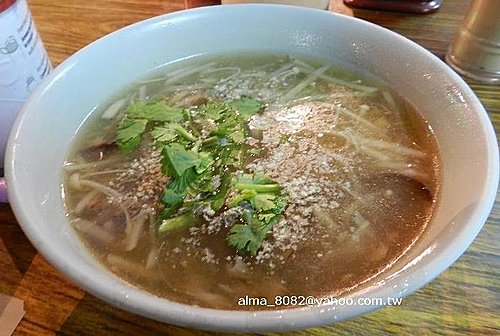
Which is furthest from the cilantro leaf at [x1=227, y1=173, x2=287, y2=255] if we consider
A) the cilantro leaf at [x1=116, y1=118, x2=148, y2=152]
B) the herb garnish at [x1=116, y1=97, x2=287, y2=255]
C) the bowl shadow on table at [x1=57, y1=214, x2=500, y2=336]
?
the cilantro leaf at [x1=116, y1=118, x2=148, y2=152]

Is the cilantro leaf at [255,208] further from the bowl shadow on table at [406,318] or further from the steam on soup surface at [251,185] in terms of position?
the bowl shadow on table at [406,318]

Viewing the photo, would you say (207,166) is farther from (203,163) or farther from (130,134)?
(130,134)

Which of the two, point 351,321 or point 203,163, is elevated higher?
point 203,163

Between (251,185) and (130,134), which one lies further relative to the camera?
(130,134)

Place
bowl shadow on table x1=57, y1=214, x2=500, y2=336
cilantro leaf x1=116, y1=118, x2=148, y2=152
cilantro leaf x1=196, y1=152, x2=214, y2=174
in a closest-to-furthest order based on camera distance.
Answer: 1. bowl shadow on table x1=57, y1=214, x2=500, y2=336
2. cilantro leaf x1=196, y1=152, x2=214, y2=174
3. cilantro leaf x1=116, y1=118, x2=148, y2=152

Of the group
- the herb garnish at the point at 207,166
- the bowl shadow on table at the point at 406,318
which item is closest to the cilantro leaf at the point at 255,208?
the herb garnish at the point at 207,166

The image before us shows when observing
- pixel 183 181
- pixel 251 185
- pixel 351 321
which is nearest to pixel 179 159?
pixel 183 181

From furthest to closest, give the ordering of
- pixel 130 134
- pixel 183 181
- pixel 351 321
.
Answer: pixel 130 134
pixel 183 181
pixel 351 321

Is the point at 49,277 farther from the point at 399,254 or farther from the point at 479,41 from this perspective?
the point at 479,41

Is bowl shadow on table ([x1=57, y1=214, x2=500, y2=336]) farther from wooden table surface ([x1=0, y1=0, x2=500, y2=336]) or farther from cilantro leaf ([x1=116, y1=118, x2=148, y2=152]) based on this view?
cilantro leaf ([x1=116, y1=118, x2=148, y2=152])
